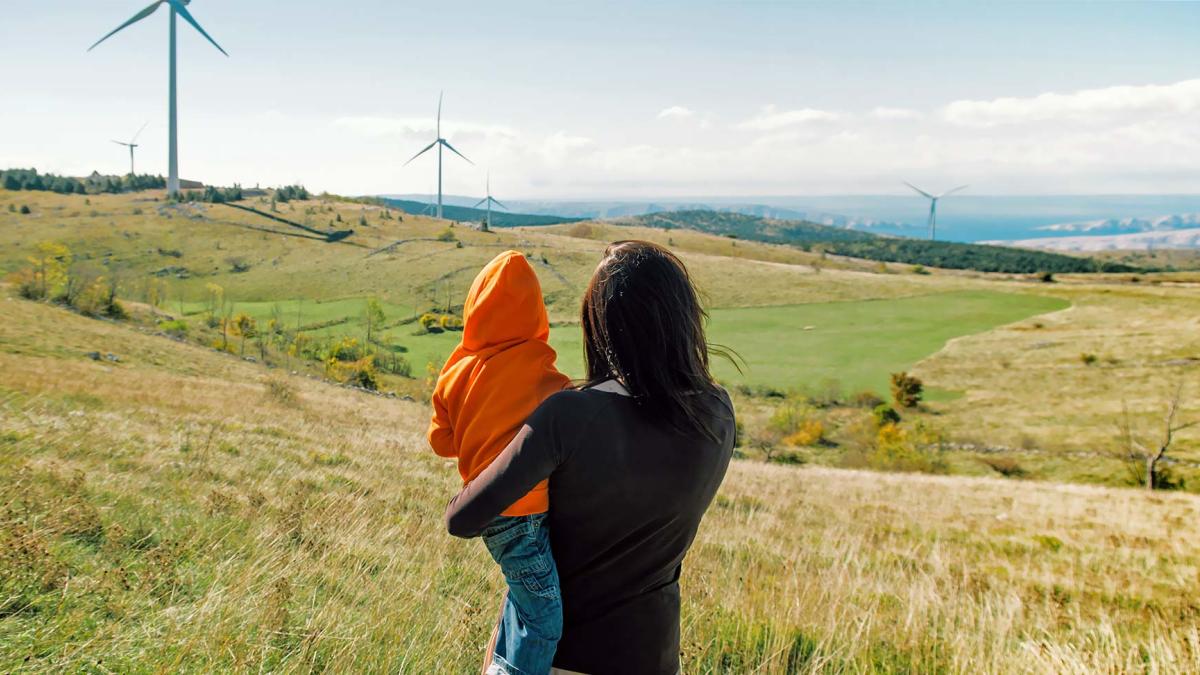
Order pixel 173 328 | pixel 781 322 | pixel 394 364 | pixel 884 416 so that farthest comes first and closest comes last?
1. pixel 781 322
2. pixel 394 364
3. pixel 884 416
4. pixel 173 328

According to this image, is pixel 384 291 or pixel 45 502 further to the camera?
pixel 384 291

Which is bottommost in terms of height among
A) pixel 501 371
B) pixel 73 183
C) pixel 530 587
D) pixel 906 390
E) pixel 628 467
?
pixel 906 390

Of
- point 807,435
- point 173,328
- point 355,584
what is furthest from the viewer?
point 173,328

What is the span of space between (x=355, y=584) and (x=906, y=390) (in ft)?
207

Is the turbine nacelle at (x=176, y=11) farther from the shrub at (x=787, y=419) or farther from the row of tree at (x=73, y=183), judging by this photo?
the row of tree at (x=73, y=183)

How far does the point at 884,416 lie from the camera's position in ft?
177

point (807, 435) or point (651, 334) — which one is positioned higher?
point (651, 334)

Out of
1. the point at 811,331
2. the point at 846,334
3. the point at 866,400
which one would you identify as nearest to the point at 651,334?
the point at 866,400

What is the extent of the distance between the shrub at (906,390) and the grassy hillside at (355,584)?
172ft

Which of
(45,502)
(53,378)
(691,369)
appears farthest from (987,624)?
(53,378)

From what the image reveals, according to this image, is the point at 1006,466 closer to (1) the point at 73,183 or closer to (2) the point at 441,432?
(2) the point at 441,432

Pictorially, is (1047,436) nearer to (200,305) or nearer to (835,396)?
(835,396)

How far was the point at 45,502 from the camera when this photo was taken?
419 centimetres

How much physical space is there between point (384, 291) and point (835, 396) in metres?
53.7
